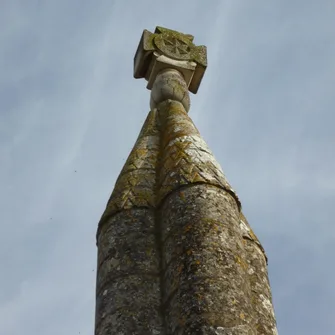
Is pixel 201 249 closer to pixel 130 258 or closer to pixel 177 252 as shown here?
pixel 177 252

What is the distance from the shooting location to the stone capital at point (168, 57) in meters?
6.77

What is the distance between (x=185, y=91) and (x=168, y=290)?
3002 mm

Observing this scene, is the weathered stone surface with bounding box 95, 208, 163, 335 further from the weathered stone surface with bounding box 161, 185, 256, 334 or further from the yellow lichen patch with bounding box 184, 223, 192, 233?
the yellow lichen patch with bounding box 184, 223, 192, 233

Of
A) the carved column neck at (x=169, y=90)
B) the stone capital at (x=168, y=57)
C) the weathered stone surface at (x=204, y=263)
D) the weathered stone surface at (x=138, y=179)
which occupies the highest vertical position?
the stone capital at (x=168, y=57)

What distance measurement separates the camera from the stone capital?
6773 mm

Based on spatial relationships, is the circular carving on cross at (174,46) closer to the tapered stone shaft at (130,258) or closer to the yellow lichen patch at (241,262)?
the tapered stone shaft at (130,258)

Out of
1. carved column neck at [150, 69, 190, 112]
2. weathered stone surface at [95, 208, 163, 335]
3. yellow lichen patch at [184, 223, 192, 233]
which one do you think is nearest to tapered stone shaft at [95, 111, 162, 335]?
weathered stone surface at [95, 208, 163, 335]

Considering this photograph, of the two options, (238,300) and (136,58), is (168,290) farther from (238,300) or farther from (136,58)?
(136,58)

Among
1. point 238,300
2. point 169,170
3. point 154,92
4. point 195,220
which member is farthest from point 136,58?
point 238,300

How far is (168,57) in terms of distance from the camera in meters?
6.77

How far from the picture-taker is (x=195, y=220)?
391cm

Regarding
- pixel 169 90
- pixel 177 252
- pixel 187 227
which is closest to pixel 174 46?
pixel 169 90

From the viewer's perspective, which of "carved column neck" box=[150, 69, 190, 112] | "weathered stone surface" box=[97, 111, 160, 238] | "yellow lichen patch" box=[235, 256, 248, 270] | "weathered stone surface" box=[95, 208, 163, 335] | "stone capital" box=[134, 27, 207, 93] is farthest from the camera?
"stone capital" box=[134, 27, 207, 93]

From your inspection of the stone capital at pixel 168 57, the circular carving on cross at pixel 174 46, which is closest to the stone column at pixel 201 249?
the stone capital at pixel 168 57
